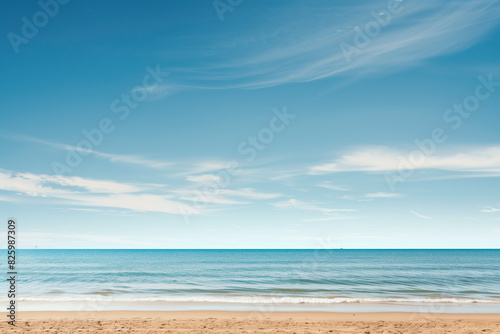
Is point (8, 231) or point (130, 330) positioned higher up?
point (8, 231)

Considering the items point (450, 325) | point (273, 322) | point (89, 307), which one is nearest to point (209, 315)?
point (273, 322)

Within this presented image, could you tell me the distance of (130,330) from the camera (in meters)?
13.1

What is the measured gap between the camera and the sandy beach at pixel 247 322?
526 inches

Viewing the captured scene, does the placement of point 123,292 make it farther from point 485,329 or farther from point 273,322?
point 485,329

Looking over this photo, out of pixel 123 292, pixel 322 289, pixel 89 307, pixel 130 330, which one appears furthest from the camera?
pixel 322 289

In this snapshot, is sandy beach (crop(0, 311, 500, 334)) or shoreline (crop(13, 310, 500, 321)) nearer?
sandy beach (crop(0, 311, 500, 334))

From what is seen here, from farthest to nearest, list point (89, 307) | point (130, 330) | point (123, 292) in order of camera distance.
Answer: point (123, 292)
point (89, 307)
point (130, 330)

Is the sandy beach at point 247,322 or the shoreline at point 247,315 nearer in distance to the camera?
the sandy beach at point 247,322

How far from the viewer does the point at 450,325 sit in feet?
47.7

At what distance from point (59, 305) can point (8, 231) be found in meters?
8.50

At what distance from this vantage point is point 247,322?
1499 cm

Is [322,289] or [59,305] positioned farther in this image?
[322,289]

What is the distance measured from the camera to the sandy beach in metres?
13.4

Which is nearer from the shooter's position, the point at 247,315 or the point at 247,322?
the point at 247,322
